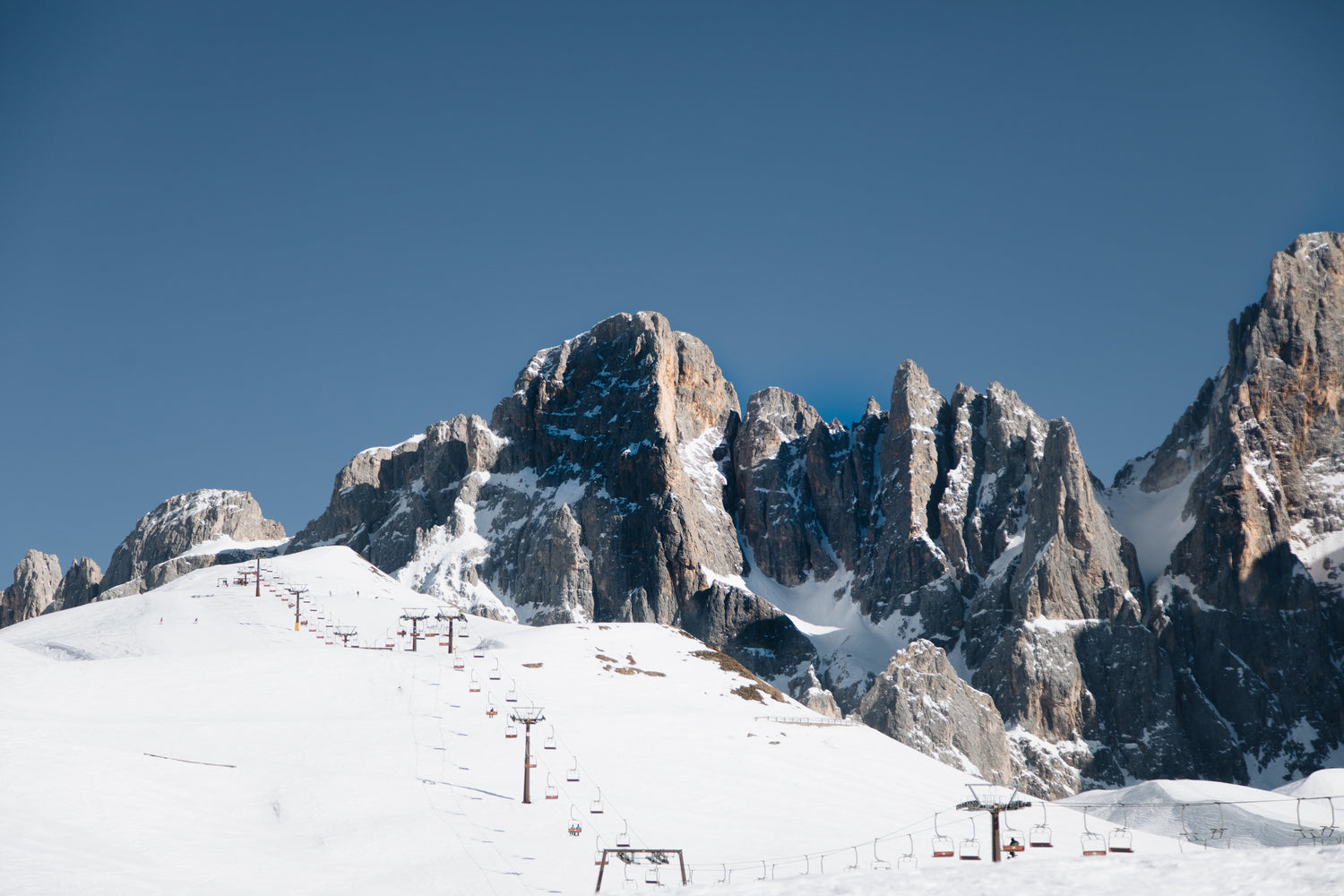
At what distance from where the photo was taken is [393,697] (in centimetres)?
10469

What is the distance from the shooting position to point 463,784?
80875 mm

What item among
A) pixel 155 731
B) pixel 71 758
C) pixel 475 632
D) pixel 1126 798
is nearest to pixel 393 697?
pixel 155 731

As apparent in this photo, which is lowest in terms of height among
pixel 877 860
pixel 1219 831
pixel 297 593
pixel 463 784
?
pixel 877 860

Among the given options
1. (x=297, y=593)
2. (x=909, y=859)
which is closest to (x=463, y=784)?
(x=909, y=859)

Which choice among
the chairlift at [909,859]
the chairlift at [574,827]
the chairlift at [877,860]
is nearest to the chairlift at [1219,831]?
the chairlift at [909,859]

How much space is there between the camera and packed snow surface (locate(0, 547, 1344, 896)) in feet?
173

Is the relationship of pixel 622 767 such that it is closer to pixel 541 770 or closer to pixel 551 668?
pixel 541 770

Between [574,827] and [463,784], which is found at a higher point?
[463,784]

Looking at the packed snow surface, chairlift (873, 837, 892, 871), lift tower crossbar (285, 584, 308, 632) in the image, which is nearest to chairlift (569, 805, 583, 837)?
the packed snow surface

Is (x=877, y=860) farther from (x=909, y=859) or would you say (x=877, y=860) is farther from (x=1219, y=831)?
(x=1219, y=831)

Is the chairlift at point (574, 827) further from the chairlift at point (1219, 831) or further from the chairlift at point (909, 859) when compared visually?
the chairlift at point (1219, 831)

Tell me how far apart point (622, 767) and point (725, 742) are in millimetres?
13489

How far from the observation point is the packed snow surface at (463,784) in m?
52.8

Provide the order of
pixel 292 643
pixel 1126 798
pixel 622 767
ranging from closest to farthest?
1. pixel 622 767
2. pixel 1126 798
3. pixel 292 643
